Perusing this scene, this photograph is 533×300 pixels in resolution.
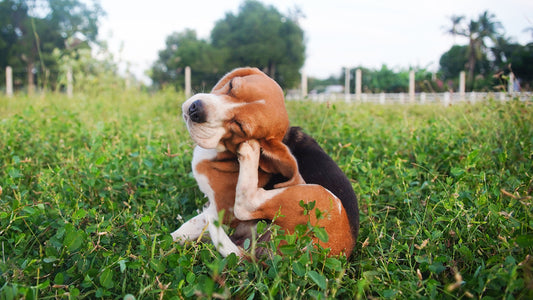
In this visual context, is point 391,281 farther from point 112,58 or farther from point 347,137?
point 112,58

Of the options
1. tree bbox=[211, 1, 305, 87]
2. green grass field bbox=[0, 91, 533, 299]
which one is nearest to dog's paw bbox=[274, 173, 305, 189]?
green grass field bbox=[0, 91, 533, 299]

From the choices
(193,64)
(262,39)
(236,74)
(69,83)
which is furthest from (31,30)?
(262,39)

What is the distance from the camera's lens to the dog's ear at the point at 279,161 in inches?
73.7

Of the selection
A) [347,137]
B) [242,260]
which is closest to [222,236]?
[242,260]

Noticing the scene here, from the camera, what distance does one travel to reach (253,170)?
1869mm

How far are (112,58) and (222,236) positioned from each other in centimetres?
803

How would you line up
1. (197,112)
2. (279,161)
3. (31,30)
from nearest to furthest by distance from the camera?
(197,112), (279,161), (31,30)

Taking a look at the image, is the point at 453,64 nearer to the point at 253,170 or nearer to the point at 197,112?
the point at 253,170

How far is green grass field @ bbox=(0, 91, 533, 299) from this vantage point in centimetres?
159

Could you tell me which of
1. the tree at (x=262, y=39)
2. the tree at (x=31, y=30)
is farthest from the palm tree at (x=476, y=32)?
the tree at (x=31, y=30)

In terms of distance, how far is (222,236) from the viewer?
1.90 m

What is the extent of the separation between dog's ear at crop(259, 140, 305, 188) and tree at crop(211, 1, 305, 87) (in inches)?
1615

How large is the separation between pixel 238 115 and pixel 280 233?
2.06ft

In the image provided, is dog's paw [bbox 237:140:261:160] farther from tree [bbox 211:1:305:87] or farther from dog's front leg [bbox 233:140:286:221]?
tree [bbox 211:1:305:87]
